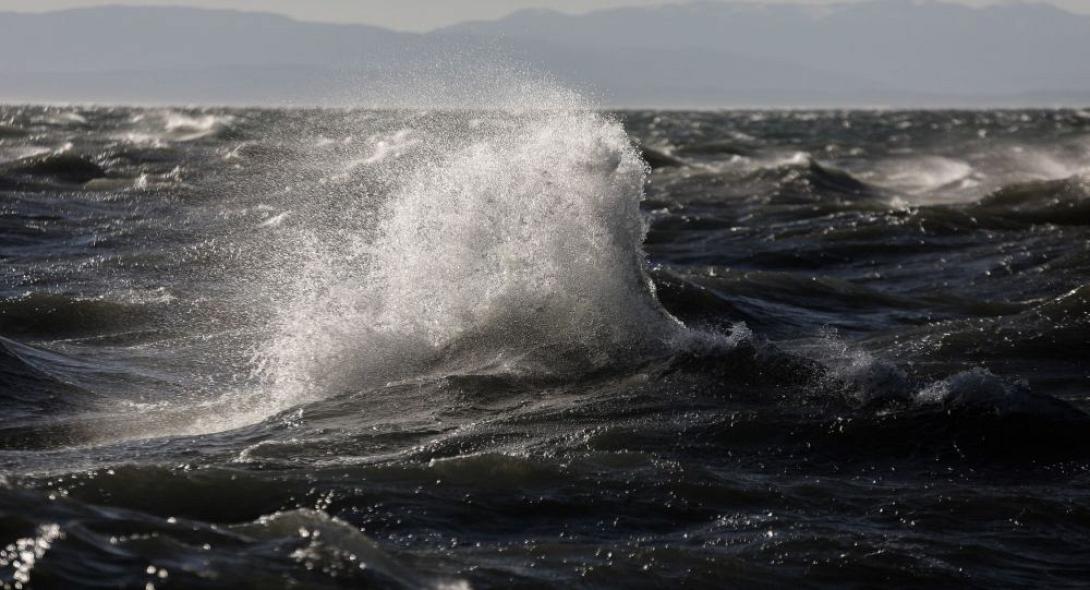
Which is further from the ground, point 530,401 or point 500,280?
point 500,280

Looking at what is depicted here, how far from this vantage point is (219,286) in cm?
1428

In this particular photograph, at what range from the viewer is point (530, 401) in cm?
910

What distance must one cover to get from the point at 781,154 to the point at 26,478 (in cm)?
4127

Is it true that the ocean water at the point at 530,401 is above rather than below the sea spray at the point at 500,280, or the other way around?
below

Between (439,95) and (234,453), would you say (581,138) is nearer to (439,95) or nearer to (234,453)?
(234,453)

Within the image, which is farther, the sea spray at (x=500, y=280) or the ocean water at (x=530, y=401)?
the sea spray at (x=500, y=280)

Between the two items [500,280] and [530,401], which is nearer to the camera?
[530,401]

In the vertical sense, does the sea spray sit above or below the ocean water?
above

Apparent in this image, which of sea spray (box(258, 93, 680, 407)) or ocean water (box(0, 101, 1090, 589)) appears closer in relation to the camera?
ocean water (box(0, 101, 1090, 589))

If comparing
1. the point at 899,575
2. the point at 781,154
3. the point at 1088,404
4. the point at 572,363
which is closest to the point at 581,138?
the point at 572,363

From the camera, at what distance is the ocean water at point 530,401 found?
622 centimetres

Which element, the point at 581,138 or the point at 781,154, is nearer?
the point at 581,138

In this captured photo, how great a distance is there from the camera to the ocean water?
20.4 ft

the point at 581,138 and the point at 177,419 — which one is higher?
the point at 581,138
